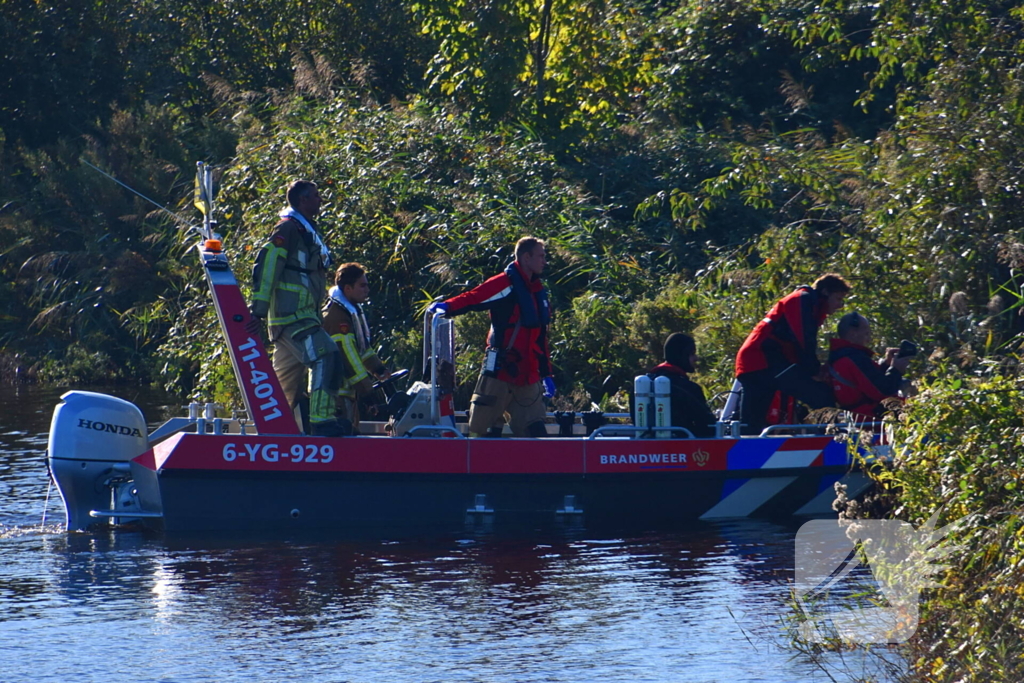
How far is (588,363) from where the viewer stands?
1367cm

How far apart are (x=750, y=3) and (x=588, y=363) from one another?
7.16 metres

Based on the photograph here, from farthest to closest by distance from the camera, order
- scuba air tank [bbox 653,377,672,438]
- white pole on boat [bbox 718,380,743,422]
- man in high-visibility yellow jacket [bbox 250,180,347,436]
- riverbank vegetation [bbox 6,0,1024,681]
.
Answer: riverbank vegetation [bbox 6,0,1024,681] < white pole on boat [bbox 718,380,743,422] < scuba air tank [bbox 653,377,672,438] < man in high-visibility yellow jacket [bbox 250,180,347,436]

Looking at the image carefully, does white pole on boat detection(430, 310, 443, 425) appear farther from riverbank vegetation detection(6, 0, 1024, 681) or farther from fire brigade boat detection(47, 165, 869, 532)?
riverbank vegetation detection(6, 0, 1024, 681)

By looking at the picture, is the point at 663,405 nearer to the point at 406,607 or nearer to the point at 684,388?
the point at 684,388

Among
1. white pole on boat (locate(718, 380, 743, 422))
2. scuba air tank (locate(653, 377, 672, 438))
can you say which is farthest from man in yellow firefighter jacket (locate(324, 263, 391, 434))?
white pole on boat (locate(718, 380, 743, 422))

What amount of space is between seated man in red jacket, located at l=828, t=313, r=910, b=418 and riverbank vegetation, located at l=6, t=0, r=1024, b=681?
0.83 m

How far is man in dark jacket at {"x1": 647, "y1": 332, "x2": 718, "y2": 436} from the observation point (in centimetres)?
946

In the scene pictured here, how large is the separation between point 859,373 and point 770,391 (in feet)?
1.99

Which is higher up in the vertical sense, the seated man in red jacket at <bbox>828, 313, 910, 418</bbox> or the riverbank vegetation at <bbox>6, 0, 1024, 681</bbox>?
the riverbank vegetation at <bbox>6, 0, 1024, 681</bbox>

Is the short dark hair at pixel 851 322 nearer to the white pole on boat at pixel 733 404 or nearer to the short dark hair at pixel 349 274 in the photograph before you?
the white pole on boat at pixel 733 404

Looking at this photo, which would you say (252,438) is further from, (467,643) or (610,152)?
(610,152)

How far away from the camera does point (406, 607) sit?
727cm

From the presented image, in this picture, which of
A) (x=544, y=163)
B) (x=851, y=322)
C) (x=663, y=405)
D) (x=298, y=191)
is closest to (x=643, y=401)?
(x=663, y=405)

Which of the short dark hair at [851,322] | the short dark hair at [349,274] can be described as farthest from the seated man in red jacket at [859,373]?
the short dark hair at [349,274]
